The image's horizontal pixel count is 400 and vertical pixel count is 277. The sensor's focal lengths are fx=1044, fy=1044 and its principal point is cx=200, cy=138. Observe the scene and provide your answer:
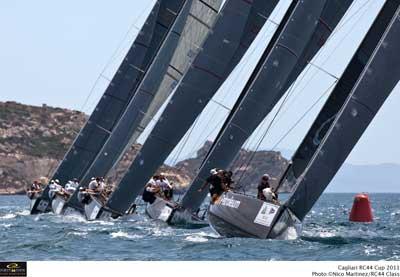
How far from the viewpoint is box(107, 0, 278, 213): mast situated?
2448 centimetres

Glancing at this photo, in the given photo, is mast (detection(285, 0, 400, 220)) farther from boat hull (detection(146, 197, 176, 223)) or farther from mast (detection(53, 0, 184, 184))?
mast (detection(53, 0, 184, 184))

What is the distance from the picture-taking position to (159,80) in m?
29.5

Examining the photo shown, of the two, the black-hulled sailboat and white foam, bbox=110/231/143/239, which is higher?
the black-hulled sailboat

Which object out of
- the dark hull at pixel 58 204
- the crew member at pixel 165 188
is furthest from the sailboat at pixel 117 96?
the crew member at pixel 165 188

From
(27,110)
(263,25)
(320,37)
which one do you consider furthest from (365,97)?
(27,110)

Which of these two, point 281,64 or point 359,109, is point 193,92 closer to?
point 281,64

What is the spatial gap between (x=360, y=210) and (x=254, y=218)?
11.5 m

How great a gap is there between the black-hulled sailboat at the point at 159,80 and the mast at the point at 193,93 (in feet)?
3.65

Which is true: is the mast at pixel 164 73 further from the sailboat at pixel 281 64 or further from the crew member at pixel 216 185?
the crew member at pixel 216 185

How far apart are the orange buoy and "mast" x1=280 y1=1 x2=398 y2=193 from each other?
30.6 feet

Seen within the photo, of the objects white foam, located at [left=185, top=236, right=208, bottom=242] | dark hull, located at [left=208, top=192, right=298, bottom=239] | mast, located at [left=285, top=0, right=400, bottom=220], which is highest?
mast, located at [left=285, top=0, right=400, bottom=220]

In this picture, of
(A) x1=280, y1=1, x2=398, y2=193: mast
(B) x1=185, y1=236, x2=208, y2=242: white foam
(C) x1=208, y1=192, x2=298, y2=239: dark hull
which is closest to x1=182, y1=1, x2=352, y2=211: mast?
(A) x1=280, y1=1, x2=398, y2=193: mast
